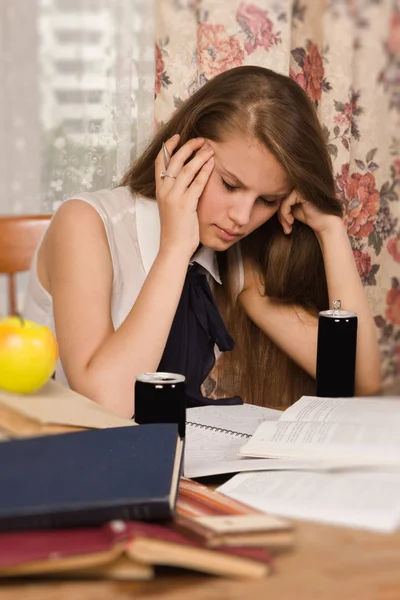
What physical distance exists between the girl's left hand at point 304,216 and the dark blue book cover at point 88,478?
2.86 feet

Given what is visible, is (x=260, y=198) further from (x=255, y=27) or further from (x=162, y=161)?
(x=255, y=27)

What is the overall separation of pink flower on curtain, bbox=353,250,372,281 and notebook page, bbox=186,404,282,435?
3.52 feet

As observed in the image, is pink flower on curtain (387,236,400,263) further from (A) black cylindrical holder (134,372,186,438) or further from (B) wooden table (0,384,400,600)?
(B) wooden table (0,384,400,600)

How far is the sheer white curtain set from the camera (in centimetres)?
225

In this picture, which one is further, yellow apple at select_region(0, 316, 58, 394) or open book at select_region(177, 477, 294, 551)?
yellow apple at select_region(0, 316, 58, 394)

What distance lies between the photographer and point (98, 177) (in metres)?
2.25

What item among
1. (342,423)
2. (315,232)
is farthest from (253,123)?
(342,423)

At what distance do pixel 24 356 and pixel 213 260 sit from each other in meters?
0.87

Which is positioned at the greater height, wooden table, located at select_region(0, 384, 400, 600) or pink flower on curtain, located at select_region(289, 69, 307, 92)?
pink flower on curtain, located at select_region(289, 69, 307, 92)

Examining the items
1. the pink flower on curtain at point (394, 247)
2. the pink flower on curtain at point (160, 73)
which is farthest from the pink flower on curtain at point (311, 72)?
the pink flower on curtain at point (394, 247)

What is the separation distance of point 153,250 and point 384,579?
1020 millimetres

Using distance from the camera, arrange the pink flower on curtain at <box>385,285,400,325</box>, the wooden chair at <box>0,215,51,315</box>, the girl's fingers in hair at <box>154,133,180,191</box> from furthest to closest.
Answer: the pink flower on curtain at <box>385,285,400,325</box>, the wooden chair at <box>0,215,51,315</box>, the girl's fingers in hair at <box>154,133,180,191</box>

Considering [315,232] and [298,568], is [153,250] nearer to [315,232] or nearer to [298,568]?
[315,232]

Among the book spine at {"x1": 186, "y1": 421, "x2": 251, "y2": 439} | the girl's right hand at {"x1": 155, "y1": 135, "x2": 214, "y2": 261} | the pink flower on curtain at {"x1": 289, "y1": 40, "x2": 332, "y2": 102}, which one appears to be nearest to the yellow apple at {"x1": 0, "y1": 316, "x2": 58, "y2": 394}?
the book spine at {"x1": 186, "y1": 421, "x2": 251, "y2": 439}
